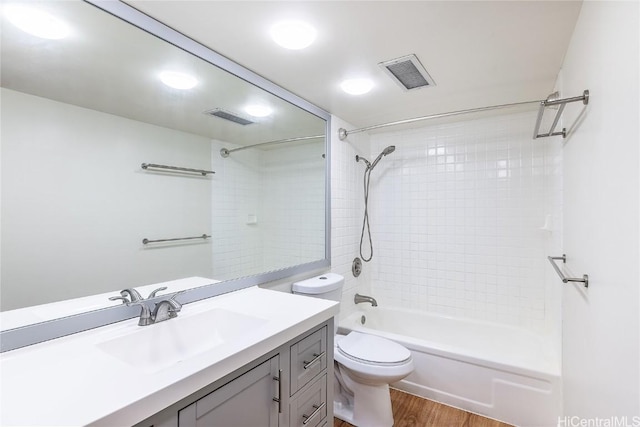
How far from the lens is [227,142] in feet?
6.14

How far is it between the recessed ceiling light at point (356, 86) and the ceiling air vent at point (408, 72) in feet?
0.56

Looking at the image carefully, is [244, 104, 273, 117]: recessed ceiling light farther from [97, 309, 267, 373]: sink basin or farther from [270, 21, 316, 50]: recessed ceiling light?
[97, 309, 267, 373]: sink basin

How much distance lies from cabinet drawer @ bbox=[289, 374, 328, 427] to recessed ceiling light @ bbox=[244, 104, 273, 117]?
5.35 feet

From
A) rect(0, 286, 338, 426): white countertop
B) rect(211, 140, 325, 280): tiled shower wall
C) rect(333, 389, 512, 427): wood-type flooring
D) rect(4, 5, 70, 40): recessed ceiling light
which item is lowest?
rect(333, 389, 512, 427): wood-type flooring

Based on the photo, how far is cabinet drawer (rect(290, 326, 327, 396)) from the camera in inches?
46.7

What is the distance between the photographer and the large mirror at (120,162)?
3.37ft

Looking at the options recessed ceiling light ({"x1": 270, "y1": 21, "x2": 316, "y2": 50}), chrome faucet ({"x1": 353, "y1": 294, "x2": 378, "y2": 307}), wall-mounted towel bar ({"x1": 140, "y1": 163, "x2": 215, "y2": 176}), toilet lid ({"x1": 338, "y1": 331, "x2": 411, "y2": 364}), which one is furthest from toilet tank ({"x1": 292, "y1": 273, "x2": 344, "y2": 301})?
recessed ceiling light ({"x1": 270, "y1": 21, "x2": 316, "y2": 50})

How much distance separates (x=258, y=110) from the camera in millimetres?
2018

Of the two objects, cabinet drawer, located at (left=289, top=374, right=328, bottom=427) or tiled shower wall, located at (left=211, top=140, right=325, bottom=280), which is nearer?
cabinet drawer, located at (left=289, top=374, right=328, bottom=427)

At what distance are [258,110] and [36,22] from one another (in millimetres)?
1133

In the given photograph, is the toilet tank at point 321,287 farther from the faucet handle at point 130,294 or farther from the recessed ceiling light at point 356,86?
the recessed ceiling light at point 356,86

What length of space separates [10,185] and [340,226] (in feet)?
6.57

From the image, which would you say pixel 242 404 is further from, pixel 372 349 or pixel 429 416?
pixel 429 416

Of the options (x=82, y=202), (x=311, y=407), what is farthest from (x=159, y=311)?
(x=311, y=407)
